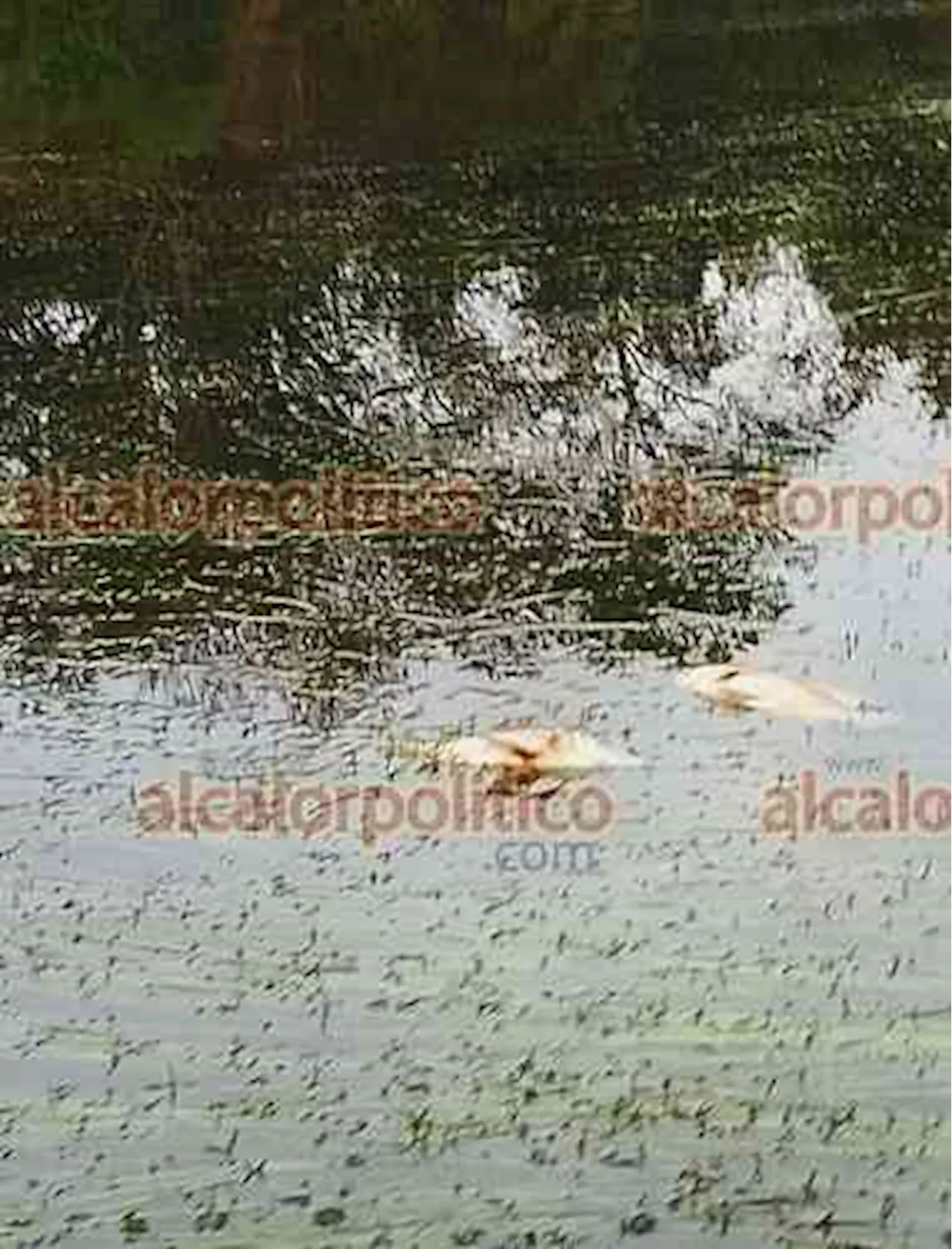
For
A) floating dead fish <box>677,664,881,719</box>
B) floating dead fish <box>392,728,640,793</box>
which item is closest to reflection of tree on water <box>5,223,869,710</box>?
floating dead fish <box>677,664,881,719</box>

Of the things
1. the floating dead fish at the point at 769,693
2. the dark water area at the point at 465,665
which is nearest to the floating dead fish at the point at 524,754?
the dark water area at the point at 465,665

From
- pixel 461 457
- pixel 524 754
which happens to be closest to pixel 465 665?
pixel 524 754

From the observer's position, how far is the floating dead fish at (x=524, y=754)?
13.2ft

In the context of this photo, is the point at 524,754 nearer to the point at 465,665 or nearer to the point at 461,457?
the point at 465,665

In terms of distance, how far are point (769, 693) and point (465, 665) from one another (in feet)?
2.04

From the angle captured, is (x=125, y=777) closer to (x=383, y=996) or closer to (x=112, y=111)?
(x=383, y=996)

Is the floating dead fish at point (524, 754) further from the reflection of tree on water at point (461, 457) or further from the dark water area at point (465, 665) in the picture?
the reflection of tree on water at point (461, 457)

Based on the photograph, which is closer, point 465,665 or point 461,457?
point 465,665

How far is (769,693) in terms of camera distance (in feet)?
14.0

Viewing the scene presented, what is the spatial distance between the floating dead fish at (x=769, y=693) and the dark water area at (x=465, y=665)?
0.04 m

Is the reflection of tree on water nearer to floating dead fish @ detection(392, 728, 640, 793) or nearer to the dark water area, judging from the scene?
the dark water area

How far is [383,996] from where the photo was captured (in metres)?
3.42

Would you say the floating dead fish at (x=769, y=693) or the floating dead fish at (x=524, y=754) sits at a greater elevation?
the floating dead fish at (x=769, y=693)

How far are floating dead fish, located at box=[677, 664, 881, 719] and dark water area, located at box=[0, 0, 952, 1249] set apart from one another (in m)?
0.04
